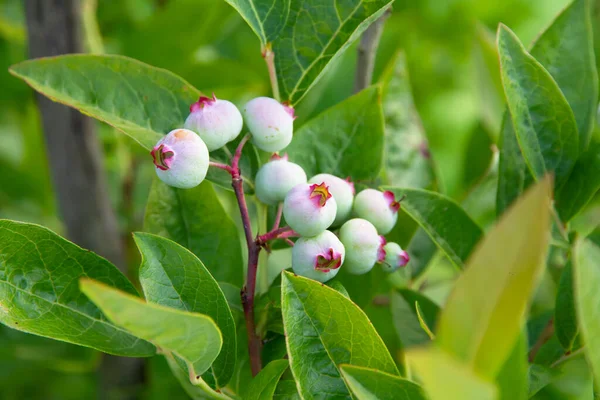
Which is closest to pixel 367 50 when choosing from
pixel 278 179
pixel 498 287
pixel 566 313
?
pixel 278 179

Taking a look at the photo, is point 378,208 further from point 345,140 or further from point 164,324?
point 164,324

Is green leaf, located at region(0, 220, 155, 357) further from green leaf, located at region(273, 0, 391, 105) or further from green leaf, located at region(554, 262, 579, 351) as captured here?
green leaf, located at region(554, 262, 579, 351)

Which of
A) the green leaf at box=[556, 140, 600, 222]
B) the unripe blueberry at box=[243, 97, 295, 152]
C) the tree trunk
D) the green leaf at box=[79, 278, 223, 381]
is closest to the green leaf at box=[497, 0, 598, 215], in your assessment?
the green leaf at box=[556, 140, 600, 222]

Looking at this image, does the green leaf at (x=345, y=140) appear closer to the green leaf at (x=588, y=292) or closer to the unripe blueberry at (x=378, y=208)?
the unripe blueberry at (x=378, y=208)

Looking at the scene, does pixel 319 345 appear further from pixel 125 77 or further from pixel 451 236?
pixel 125 77

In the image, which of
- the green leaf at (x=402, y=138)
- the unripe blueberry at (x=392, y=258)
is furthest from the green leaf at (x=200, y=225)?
the green leaf at (x=402, y=138)
